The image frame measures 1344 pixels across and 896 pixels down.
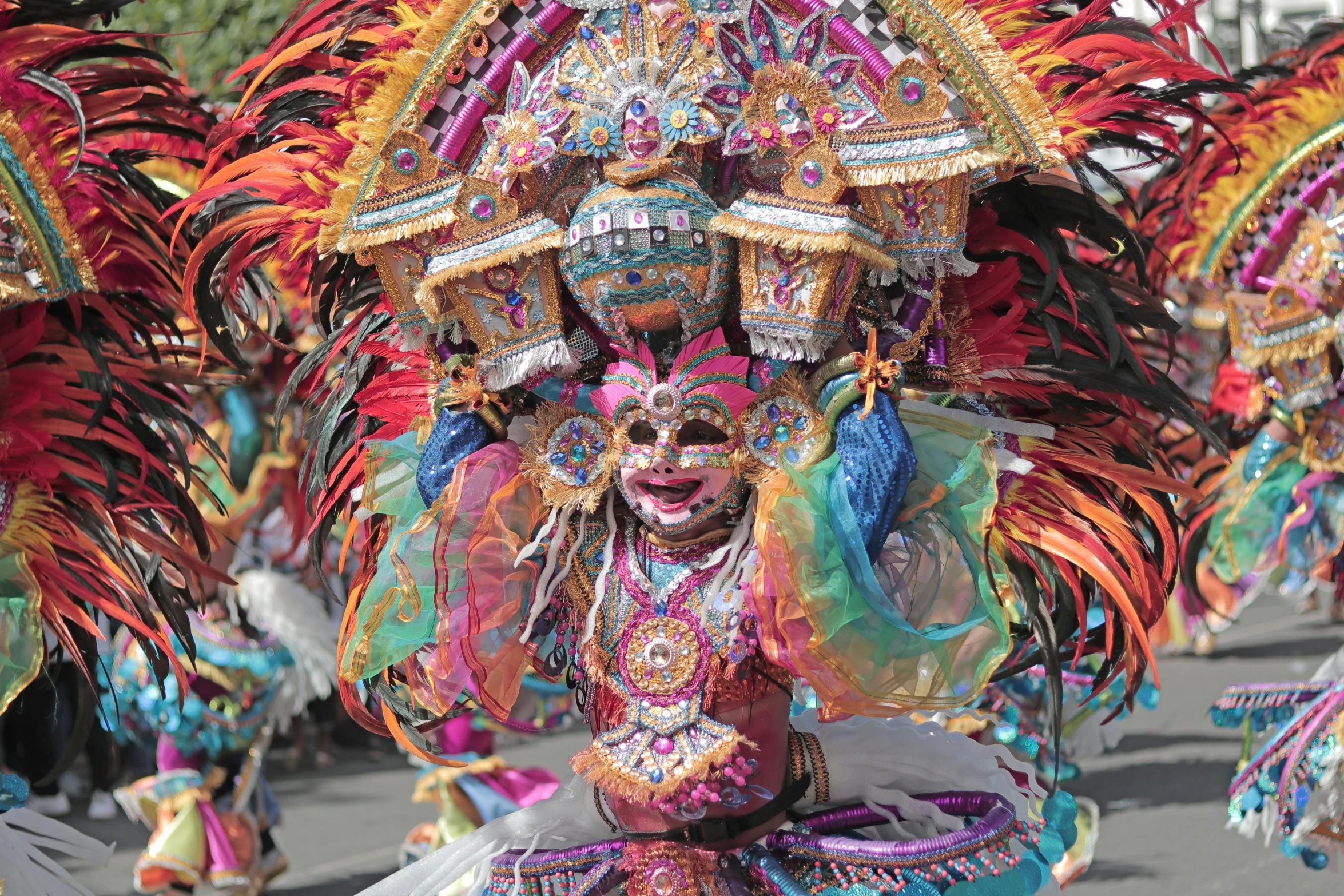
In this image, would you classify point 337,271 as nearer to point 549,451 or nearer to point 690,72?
point 549,451

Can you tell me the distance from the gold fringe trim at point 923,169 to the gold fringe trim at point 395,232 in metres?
0.75

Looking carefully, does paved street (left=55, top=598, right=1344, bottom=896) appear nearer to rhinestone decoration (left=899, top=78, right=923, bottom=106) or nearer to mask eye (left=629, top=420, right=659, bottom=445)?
mask eye (left=629, top=420, right=659, bottom=445)

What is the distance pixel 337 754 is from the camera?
9.52 metres

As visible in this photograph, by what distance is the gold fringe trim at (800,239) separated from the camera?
271 centimetres

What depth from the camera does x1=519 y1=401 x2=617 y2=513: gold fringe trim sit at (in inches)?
117

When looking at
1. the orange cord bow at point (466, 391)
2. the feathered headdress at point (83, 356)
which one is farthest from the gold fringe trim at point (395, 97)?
the feathered headdress at point (83, 356)

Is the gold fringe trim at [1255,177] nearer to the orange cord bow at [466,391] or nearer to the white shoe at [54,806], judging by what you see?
the orange cord bow at [466,391]

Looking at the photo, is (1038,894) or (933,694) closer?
(933,694)

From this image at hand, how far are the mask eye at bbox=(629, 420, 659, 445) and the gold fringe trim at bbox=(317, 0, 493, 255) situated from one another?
2.18ft

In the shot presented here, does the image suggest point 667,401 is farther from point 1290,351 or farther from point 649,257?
point 1290,351

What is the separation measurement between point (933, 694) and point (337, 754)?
7.41 m

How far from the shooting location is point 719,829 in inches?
115

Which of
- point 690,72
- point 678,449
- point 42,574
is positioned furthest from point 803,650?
point 42,574

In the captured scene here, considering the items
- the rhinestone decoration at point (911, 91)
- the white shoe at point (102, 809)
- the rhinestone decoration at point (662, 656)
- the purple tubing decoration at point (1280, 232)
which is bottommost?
the white shoe at point (102, 809)
